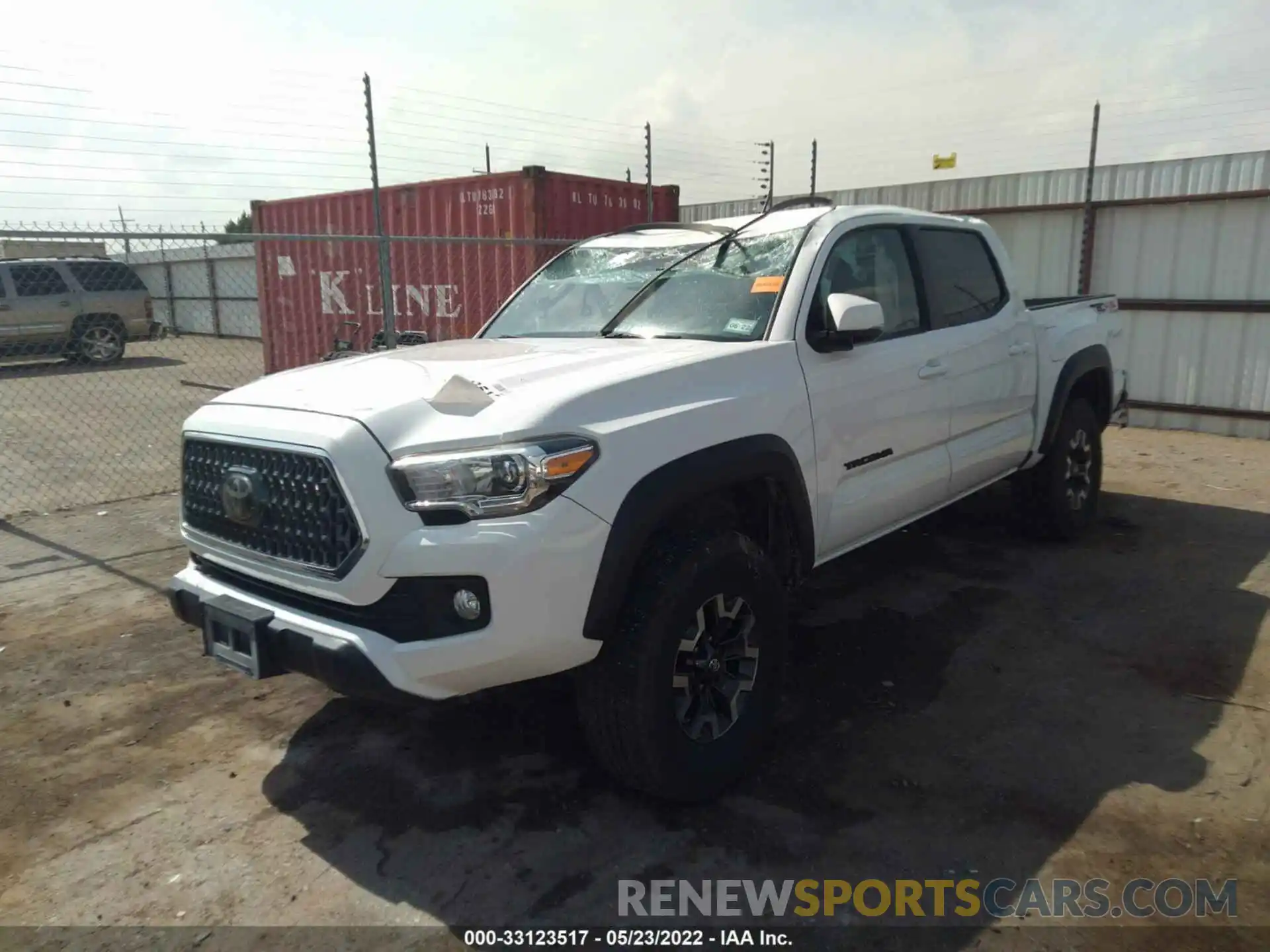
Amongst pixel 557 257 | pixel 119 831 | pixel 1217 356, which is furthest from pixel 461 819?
pixel 1217 356

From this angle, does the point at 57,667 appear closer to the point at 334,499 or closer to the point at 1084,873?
the point at 334,499

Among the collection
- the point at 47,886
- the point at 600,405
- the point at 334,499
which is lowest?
the point at 47,886

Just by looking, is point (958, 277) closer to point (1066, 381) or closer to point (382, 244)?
point (1066, 381)

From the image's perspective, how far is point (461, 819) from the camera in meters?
2.92

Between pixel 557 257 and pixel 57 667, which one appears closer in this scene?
pixel 57 667

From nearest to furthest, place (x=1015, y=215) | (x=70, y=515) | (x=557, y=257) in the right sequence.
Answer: (x=557, y=257) < (x=70, y=515) < (x=1015, y=215)

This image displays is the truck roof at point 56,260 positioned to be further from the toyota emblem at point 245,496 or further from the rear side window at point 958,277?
the rear side window at point 958,277

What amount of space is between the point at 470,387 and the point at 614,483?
53 centimetres

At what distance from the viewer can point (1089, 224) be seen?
997 cm

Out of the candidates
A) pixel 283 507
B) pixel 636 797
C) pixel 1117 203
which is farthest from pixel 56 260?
pixel 636 797

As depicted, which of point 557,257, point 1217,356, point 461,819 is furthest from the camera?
point 1217,356

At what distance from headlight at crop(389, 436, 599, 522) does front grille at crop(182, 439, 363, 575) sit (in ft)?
0.69

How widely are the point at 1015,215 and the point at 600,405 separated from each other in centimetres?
948

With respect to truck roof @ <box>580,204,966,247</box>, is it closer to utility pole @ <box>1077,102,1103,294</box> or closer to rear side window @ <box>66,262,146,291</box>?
utility pole @ <box>1077,102,1103,294</box>
